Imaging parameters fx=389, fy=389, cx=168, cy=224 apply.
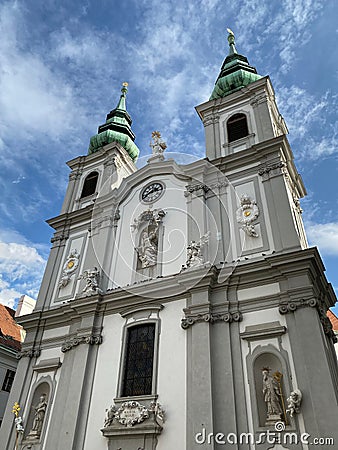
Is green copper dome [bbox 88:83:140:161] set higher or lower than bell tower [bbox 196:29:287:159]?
higher

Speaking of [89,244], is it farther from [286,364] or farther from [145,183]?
[286,364]

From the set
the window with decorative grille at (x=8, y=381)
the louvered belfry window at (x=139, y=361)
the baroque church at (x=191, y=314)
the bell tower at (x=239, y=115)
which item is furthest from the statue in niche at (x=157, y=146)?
the window with decorative grille at (x=8, y=381)

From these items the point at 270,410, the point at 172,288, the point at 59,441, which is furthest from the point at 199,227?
the point at 59,441

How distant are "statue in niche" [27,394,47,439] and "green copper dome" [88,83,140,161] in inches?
554

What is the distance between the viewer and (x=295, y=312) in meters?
10.5

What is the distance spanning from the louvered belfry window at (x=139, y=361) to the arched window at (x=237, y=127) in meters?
8.96

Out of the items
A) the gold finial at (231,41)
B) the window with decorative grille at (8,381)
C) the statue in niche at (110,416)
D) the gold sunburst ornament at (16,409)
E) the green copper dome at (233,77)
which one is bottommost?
the statue in niche at (110,416)

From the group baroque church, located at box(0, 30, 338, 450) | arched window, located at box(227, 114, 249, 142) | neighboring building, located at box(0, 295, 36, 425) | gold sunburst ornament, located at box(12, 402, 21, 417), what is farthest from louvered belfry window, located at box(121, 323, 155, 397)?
neighboring building, located at box(0, 295, 36, 425)

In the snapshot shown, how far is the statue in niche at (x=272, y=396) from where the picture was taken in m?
9.45

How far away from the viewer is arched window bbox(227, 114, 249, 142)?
55.5 feet

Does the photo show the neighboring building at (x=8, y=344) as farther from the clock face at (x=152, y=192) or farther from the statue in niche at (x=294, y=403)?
the statue in niche at (x=294, y=403)

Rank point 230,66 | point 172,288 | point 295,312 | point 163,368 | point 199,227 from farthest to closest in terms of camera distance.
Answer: point 230,66
point 199,227
point 172,288
point 163,368
point 295,312

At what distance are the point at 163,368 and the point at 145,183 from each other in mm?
8576

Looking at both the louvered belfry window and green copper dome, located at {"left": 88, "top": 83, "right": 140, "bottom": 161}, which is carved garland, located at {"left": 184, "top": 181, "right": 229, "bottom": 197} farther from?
green copper dome, located at {"left": 88, "top": 83, "right": 140, "bottom": 161}
